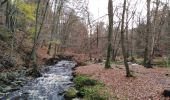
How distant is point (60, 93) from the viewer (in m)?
17.1

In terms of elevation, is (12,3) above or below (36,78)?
above

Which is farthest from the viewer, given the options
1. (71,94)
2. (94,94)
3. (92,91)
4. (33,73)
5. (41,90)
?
(33,73)

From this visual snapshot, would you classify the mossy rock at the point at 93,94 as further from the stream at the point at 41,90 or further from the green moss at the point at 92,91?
the stream at the point at 41,90

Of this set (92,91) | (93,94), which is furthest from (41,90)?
(93,94)

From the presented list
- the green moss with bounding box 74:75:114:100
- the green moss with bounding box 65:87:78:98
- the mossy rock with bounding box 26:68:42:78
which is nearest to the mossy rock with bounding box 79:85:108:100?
the green moss with bounding box 74:75:114:100

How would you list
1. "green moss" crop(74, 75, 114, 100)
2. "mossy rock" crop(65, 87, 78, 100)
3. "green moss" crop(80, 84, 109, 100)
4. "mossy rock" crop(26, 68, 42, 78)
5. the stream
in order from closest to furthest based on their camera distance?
"green moss" crop(80, 84, 109, 100), "green moss" crop(74, 75, 114, 100), "mossy rock" crop(65, 87, 78, 100), the stream, "mossy rock" crop(26, 68, 42, 78)

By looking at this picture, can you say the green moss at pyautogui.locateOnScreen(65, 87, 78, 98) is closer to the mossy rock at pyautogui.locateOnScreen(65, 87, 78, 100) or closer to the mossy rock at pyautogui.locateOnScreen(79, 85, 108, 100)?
the mossy rock at pyautogui.locateOnScreen(65, 87, 78, 100)

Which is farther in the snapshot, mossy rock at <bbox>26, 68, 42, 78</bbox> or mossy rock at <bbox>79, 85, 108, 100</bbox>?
mossy rock at <bbox>26, 68, 42, 78</bbox>

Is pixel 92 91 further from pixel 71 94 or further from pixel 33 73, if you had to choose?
pixel 33 73

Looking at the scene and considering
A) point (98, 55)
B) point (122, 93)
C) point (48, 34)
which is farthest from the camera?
point (48, 34)

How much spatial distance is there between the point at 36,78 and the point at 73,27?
141ft

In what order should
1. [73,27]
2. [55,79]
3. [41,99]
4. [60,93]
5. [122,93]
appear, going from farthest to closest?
1. [73,27]
2. [55,79]
3. [60,93]
4. [41,99]
5. [122,93]

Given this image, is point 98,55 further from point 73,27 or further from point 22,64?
point 22,64

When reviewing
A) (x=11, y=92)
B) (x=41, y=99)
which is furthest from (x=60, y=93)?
(x=11, y=92)
